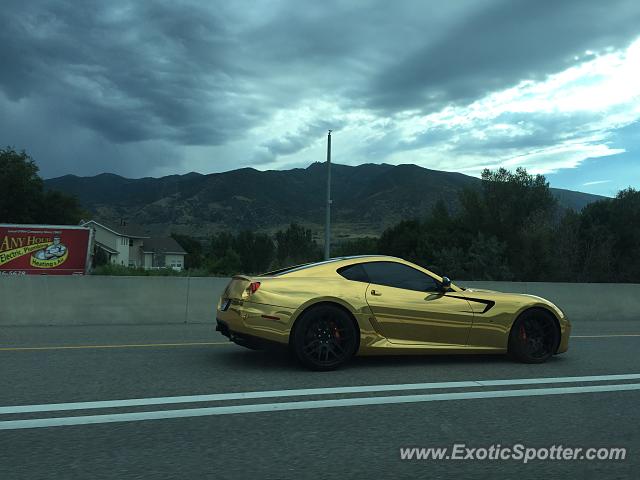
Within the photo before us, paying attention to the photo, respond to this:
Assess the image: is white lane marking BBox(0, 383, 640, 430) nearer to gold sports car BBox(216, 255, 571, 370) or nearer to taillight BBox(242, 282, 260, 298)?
gold sports car BBox(216, 255, 571, 370)

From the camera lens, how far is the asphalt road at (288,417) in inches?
148

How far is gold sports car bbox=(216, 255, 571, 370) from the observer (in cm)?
649

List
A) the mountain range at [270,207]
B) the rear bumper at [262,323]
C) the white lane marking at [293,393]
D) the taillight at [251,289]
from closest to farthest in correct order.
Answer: the white lane marking at [293,393], the rear bumper at [262,323], the taillight at [251,289], the mountain range at [270,207]

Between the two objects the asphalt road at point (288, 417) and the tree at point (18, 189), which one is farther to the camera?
the tree at point (18, 189)

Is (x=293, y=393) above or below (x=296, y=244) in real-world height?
below

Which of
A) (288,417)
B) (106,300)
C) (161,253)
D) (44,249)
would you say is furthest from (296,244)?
(288,417)

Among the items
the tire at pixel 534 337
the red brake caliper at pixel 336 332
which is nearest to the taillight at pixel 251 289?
the red brake caliper at pixel 336 332

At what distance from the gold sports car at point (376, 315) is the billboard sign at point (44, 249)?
31.7 feet

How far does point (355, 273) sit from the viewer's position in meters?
7.00

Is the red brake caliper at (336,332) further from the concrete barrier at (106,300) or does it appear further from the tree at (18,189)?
the tree at (18,189)

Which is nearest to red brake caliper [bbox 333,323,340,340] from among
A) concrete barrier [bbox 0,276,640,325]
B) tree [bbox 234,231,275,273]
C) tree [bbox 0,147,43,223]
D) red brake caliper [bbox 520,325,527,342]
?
red brake caliper [bbox 520,325,527,342]

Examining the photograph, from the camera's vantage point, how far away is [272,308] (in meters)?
6.43

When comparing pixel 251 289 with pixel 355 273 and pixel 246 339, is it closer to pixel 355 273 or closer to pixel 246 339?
pixel 246 339

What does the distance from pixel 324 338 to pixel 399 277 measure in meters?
1.25
